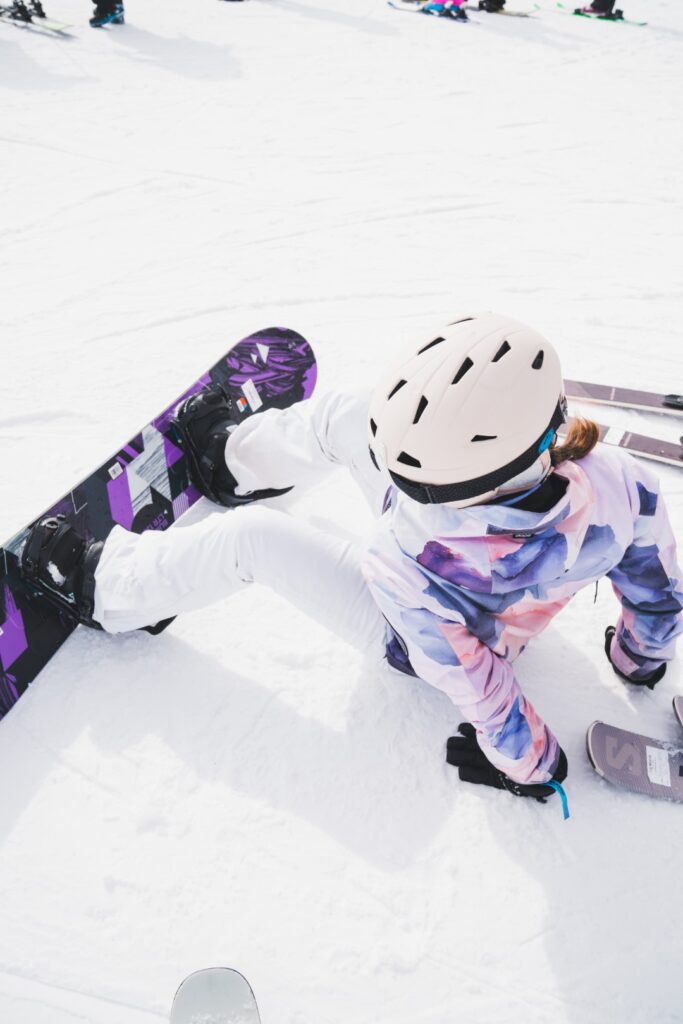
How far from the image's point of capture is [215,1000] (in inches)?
64.1

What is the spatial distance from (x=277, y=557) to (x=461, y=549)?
1.95ft

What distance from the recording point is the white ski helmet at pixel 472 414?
4.33 ft

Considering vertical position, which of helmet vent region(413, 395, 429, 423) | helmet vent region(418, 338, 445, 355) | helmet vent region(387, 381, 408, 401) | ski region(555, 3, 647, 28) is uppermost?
ski region(555, 3, 647, 28)

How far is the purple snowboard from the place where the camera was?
1.95 m

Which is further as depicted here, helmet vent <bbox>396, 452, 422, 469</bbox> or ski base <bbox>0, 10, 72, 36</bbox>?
ski base <bbox>0, 10, 72, 36</bbox>

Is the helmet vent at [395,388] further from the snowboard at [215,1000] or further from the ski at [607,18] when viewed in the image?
the ski at [607,18]

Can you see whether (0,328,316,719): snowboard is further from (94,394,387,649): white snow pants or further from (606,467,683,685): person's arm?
(606,467,683,685): person's arm

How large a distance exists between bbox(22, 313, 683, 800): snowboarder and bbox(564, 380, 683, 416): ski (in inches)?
59.2

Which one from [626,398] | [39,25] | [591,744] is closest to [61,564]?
[591,744]

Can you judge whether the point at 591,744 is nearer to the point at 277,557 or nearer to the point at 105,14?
the point at 277,557

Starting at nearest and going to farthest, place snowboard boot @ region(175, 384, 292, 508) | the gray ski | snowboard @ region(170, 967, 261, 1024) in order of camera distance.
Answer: snowboard @ region(170, 967, 261, 1024) < the gray ski < snowboard boot @ region(175, 384, 292, 508)

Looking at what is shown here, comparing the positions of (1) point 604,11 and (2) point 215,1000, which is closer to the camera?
(2) point 215,1000

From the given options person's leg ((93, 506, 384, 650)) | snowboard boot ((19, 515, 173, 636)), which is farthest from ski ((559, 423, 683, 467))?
snowboard boot ((19, 515, 173, 636))

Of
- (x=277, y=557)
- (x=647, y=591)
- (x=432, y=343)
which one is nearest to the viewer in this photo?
(x=432, y=343)
